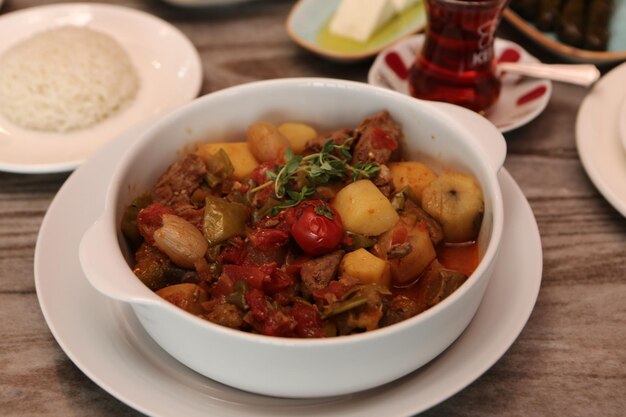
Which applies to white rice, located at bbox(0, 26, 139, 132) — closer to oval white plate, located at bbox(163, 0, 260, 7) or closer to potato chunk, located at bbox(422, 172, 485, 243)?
oval white plate, located at bbox(163, 0, 260, 7)

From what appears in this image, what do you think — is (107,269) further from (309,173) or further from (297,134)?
(297,134)

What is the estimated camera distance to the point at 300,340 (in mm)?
979

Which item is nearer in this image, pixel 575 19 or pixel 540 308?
pixel 540 308

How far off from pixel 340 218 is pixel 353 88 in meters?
0.38

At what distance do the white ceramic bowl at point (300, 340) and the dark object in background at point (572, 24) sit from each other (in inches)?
39.7

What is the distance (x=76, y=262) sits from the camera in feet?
4.58

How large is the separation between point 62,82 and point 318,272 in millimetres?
1323

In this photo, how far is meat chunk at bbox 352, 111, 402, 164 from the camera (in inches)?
58.0

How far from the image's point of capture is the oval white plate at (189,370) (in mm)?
1103

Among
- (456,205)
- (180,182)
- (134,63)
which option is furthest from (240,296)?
(134,63)

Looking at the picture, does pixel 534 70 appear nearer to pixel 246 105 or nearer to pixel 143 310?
pixel 246 105

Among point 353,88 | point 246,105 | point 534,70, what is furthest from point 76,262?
point 534,70

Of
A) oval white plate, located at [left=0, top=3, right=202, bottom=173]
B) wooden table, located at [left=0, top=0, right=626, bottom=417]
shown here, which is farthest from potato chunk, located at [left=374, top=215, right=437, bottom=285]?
oval white plate, located at [left=0, top=3, right=202, bottom=173]

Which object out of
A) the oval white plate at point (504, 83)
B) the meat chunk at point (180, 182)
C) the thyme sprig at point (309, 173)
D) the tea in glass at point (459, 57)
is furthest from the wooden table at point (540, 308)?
the thyme sprig at point (309, 173)
